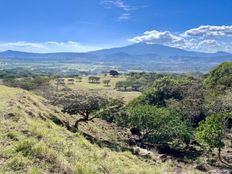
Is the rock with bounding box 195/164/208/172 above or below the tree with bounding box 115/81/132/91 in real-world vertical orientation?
above

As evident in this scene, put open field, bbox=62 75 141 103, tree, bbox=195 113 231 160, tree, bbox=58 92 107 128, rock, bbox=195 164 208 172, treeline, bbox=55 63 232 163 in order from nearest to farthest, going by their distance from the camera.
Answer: rock, bbox=195 164 208 172 < tree, bbox=195 113 231 160 < tree, bbox=58 92 107 128 < treeline, bbox=55 63 232 163 < open field, bbox=62 75 141 103

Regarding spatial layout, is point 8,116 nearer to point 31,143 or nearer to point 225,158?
point 31,143

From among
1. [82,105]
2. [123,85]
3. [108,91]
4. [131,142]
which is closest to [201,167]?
[131,142]

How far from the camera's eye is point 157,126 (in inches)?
1278

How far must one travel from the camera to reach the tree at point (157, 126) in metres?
31.7

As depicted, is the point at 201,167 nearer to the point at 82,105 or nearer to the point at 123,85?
the point at 82,105

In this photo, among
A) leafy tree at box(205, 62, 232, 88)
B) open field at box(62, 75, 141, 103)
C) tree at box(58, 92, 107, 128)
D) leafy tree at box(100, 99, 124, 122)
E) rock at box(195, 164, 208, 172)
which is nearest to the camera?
rock at box(195, 164, 208, 172)

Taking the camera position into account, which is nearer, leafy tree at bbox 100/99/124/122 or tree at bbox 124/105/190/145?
tree at bbox 124/105/190/145

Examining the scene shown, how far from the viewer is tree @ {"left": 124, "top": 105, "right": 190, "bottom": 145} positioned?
104 ft

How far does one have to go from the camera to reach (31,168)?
10305mm

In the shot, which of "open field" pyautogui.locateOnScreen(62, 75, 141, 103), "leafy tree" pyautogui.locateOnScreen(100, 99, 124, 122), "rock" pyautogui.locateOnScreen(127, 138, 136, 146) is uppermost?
"leafy tree" pyautogui.locateOnScreen(100, 99, 124, 122)

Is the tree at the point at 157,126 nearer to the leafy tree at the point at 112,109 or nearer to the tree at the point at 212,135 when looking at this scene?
the leafy tree at the point at 112,109

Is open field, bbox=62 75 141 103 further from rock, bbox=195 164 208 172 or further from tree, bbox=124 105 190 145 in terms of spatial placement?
rock, bbox=195 164 208 172

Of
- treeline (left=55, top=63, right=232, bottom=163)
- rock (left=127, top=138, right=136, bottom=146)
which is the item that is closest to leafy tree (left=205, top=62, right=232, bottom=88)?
treeline (left=55, top=63, right=232, bottom=163)
